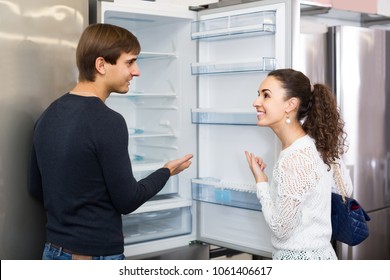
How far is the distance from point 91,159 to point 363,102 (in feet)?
6.32

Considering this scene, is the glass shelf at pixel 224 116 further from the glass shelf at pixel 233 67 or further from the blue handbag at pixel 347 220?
the blue handbag at pixel 347 220

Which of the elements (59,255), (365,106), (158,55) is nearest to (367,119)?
(365,106)

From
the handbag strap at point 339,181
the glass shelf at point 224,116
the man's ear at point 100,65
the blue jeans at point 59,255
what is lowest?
the blue jeans at point 59,255

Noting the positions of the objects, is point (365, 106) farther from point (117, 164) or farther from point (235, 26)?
point (117, 164)

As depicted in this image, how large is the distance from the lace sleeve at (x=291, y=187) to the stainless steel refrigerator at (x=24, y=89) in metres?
0.87

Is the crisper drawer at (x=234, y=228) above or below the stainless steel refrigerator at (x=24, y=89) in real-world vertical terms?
below

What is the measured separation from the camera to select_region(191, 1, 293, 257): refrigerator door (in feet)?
7.56

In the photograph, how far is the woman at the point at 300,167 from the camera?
188 centimetres

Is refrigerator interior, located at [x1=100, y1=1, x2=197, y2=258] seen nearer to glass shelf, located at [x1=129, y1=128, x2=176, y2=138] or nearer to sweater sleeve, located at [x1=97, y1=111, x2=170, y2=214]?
glass shelf, located at [x1=129, y1=128, x2=176, y2=138]

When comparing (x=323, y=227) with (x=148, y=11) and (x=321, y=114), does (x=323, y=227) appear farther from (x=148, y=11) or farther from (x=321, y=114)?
(x=148, y=11)

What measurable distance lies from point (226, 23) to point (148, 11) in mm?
351

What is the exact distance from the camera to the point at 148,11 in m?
2.46

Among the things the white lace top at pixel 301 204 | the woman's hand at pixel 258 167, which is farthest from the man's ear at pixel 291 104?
the woman's hand at pixel 258 167

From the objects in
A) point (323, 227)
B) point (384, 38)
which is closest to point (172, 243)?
point (323, 227)
